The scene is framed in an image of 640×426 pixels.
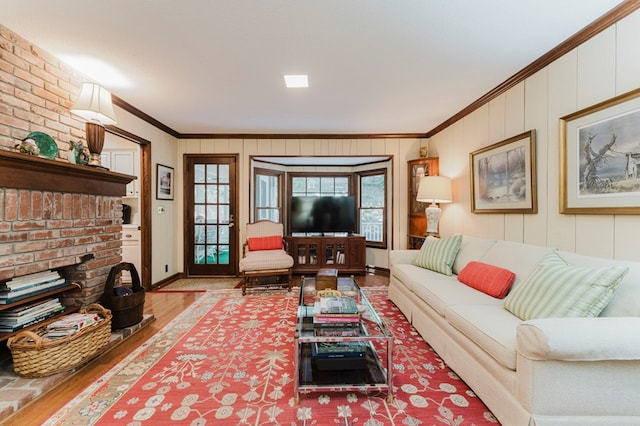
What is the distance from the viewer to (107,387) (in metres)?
1.71

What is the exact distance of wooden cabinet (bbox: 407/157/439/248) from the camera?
13.4 ft

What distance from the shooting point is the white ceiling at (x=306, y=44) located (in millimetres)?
1713

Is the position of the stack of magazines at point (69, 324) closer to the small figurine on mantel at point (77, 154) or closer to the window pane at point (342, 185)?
the small figurine on mantel at point (77, 154)

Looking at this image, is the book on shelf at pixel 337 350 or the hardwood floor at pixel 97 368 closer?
the hardwood floor at pixel 97 368

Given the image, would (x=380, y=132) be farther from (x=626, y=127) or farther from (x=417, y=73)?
(x=626, y=127)

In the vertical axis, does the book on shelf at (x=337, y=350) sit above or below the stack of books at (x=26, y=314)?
below

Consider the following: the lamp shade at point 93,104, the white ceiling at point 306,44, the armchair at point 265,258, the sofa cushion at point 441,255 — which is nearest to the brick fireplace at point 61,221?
the lamp shade at point 93,104

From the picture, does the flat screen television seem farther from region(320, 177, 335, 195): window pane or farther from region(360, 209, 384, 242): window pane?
region(320, 177, 335, 195): window pane

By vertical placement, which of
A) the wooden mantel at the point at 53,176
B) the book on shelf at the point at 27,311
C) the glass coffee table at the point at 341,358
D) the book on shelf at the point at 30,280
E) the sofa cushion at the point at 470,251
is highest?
the wooden mantel at the point at 53,176

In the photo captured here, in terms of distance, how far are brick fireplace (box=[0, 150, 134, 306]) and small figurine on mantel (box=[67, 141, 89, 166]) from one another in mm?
155

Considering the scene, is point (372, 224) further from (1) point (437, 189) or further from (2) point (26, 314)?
(2) point (26, 314)

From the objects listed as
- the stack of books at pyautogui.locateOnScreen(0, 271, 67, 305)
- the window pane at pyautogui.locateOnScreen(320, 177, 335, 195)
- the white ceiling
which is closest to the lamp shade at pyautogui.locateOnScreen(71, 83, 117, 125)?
the white ceiling

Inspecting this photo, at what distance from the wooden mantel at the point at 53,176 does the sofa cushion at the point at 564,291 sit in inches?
129

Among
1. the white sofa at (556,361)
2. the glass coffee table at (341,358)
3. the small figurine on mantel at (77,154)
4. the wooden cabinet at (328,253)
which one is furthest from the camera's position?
the wooden cabinet at (328,253)
